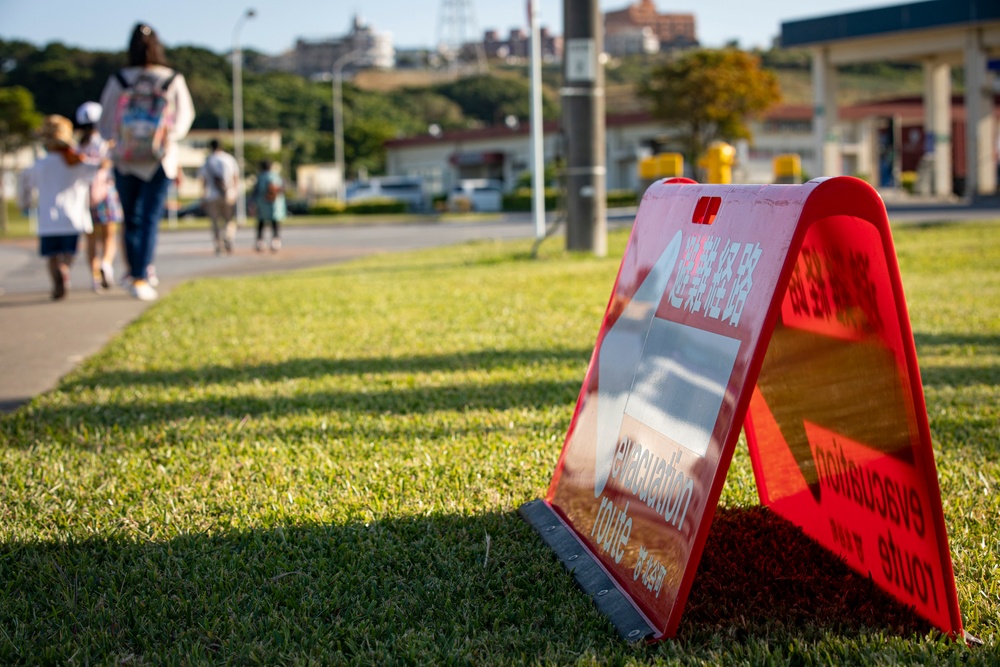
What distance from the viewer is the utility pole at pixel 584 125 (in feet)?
42.7

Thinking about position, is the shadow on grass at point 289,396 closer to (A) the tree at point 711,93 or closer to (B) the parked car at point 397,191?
(A) the tree at point 711,93

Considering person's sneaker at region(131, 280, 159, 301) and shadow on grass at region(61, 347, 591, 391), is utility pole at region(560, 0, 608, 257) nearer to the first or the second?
person's sneaker at region(131, 280, 159, 301)

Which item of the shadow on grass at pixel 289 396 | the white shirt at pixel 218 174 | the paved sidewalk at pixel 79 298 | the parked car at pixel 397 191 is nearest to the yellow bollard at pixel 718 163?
the paved sidewalk at pixel 79 298

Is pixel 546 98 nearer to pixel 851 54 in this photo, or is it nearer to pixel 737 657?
pixel 851 54

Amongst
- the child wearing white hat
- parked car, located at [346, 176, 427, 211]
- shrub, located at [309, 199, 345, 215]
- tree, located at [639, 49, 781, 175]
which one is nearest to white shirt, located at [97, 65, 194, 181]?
the child wearing white hat

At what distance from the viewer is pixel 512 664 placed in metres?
2.12

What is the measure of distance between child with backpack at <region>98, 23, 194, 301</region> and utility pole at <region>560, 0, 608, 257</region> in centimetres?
574

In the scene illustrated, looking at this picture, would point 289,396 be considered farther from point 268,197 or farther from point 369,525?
point 268,197

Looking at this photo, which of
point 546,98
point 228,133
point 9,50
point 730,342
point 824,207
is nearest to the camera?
point 824,207

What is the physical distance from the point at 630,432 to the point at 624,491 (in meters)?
0.15

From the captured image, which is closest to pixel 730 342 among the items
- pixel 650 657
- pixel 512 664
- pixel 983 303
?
pixel 650 657

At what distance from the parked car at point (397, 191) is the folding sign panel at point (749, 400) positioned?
154ft

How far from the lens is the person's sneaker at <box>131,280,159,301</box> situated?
31.0ft

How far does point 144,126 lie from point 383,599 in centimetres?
691
